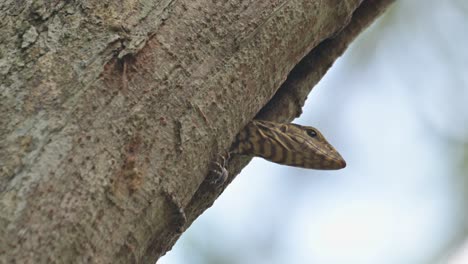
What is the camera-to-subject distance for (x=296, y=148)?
184 inches

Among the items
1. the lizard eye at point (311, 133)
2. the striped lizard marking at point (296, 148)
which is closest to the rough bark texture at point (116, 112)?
the striped lizard marking at point (296, 148)

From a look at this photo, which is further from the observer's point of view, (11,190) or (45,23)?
(45,23)

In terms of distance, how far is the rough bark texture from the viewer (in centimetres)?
282

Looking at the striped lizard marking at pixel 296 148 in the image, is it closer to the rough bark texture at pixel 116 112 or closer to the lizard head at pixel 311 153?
the lizard head at pixel 311 153

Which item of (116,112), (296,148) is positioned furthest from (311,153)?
(116,112)

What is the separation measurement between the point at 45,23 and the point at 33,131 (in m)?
0.48

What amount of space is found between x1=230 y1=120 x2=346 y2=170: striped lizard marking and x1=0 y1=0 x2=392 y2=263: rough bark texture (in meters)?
0.70

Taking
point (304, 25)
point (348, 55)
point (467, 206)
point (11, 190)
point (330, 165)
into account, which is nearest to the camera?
point (11, 190)

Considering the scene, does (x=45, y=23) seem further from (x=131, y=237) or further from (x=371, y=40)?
(x=371, y=40)

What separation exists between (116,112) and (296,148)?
1.77 meters

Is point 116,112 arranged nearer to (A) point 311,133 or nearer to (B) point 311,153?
(B) point 311,153

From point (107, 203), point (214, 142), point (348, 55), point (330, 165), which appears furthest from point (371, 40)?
point (107, 203)

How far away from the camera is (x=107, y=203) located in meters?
3.01

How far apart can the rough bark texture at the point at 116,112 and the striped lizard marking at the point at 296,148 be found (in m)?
0.70
